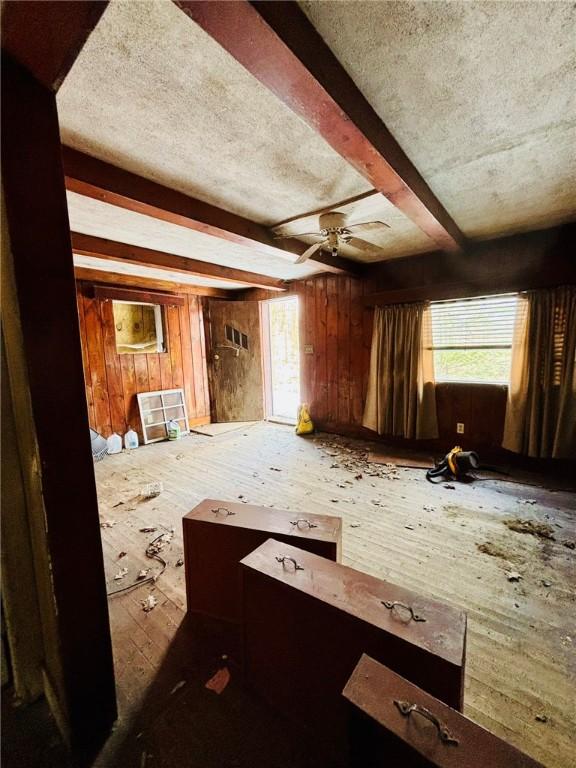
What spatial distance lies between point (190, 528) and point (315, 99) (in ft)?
6.56

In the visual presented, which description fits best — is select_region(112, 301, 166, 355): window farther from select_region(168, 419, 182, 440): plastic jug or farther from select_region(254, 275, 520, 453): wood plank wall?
select_region(254, 275, 520, 453): wood plank wall

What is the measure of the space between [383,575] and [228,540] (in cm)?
109

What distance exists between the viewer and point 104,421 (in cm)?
479

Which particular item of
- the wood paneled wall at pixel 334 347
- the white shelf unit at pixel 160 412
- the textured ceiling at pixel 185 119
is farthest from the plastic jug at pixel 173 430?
the textured ceiling at pixel 185 119

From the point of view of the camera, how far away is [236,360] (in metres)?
6.07

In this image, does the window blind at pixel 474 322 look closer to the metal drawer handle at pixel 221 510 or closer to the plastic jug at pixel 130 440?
the metal drawer handle at pixel 221 510

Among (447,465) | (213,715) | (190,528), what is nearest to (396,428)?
(447,465)

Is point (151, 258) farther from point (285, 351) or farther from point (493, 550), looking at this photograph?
point (285, 351)

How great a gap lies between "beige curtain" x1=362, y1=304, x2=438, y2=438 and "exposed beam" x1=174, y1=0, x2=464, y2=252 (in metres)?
2.43

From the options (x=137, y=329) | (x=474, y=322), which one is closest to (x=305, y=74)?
(x=474, y=322)

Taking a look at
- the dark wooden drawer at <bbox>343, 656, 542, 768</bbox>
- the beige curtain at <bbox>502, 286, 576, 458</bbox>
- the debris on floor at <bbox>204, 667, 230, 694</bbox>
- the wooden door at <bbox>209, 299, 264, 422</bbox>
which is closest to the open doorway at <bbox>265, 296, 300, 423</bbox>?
the wooden door at <bbox>209, 299, 264, 422</bbox>

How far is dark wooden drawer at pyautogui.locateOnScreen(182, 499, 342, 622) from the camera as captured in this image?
1511 mm

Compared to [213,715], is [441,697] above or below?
above

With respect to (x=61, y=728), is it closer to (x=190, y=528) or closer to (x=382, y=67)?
(x=190, y=528)
